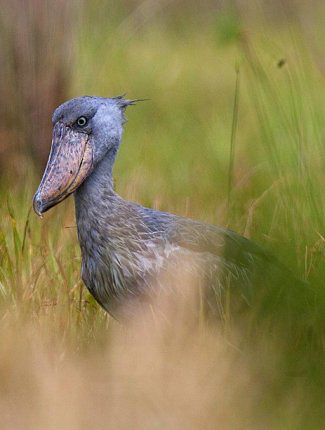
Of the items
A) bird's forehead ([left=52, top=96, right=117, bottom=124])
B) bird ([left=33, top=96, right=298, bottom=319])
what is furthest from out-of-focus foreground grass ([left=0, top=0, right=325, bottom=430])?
bird's forehead ([left=52, top=96, right=117, bottom=124])

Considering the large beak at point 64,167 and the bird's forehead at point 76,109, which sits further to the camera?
the bird's forehead at point 76,109

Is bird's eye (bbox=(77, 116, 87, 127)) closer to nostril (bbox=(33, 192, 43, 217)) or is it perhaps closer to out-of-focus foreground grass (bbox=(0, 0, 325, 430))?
nostril (bbox=(33, 192, 43, 217))

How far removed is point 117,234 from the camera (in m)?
3.39

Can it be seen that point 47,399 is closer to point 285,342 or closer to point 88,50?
point 285,342

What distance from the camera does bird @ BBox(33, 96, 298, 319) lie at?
3238mm

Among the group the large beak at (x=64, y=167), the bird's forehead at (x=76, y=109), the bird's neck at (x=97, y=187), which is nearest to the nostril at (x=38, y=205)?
the large beak at (x=64, y=167)

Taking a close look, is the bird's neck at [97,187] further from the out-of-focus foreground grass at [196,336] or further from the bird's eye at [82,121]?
the out-of-focus foreground grass at [196,336]

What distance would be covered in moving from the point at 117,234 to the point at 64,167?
0.28m

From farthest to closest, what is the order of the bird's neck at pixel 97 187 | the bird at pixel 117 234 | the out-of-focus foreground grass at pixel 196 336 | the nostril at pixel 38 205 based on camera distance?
the bird's neck at pixel 97 187 → the nostril at pixel 38 205 → the bird at pixel 117 234 → the out-of-focus foreground grass at pixel 196 336

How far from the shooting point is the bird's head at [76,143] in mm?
3445

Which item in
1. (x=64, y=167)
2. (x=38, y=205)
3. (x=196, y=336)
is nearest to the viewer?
(x=196, y=336)

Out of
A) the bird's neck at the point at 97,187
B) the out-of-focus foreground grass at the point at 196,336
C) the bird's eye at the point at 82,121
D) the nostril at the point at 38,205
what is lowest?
the out-of-focus foreground grass at the point at 196,336

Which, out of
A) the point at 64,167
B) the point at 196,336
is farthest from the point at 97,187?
the point at 196,336

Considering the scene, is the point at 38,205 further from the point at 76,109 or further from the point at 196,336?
the point at 196,336
